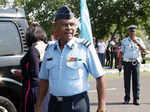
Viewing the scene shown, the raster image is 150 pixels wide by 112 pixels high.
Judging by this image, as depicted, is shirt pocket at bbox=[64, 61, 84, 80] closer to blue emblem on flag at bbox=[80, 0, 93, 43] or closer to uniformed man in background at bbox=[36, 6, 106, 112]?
uniformed man in background at bbox=[36, 6, 106, 112]

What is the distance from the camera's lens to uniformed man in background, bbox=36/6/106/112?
119 inches

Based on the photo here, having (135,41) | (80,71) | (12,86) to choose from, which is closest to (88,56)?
(80,71)

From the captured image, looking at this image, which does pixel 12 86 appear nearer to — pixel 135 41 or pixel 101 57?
pixel 135 41

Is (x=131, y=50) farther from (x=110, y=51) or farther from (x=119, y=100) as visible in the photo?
(x=110, y=51)

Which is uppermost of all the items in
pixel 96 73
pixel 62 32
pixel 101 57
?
pixel 62 32

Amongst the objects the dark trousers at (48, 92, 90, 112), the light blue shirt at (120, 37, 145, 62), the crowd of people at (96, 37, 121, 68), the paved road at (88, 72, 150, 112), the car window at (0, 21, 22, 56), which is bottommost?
the paved road at (88, 72, 150, 112)

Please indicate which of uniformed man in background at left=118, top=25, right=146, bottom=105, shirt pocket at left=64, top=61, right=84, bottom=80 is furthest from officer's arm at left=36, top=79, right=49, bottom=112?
uniformed man in background at left=118, top=25, right=146, bottom=105

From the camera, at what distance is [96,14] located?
127ft

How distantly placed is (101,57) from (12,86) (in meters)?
13.4

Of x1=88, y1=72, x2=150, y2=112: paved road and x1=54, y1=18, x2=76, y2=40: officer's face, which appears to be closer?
x1=54, y1=18, x2=76, y2=40: officer's face

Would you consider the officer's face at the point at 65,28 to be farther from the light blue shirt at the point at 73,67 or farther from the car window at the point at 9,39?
the car window at the point at 9,39

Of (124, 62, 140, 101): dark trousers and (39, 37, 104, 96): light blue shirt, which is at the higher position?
(39, 37, 104, 96): light blue shirt

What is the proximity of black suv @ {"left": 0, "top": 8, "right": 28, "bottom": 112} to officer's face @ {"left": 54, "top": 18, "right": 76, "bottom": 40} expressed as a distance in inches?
78.6

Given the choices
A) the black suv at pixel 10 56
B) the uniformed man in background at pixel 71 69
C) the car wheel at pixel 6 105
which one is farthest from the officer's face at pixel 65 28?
the car wheel at pixel 6 105
